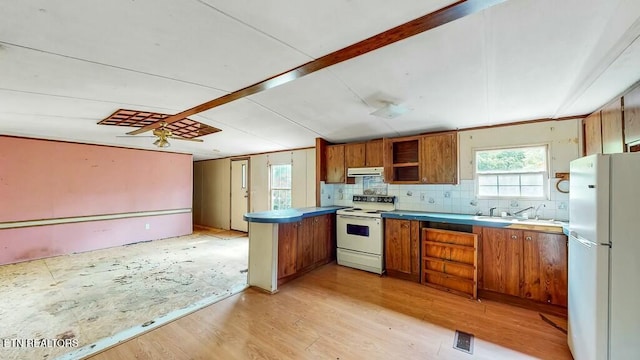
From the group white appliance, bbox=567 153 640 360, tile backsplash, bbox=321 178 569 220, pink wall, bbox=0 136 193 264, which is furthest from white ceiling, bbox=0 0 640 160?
pink wall, bbox=0 136 193 264

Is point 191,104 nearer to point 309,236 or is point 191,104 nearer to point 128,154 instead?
point 309,236

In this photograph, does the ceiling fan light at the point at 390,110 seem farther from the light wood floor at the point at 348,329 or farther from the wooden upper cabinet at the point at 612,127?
the light wood floor at the point at 348,329

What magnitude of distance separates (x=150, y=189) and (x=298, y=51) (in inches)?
229

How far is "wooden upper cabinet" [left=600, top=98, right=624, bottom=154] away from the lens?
2.13 metres

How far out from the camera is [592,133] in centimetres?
273

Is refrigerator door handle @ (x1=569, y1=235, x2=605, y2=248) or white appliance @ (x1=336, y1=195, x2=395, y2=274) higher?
refrigerator door handle @ (x1=569, y1=235, x2=605, y2=248)

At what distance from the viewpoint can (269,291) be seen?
3197 mm

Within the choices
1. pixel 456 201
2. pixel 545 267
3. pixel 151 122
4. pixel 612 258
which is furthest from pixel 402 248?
pixel 151 122

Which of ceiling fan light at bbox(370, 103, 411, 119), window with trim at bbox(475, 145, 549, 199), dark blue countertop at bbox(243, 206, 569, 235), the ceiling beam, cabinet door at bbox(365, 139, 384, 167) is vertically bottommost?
dark blue countertop at bbox(243, 206, 569, 235)

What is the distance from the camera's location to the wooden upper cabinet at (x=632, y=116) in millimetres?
1859

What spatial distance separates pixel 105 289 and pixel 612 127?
230 inches

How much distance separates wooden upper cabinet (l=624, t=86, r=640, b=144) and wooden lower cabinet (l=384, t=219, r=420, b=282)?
2.08 m

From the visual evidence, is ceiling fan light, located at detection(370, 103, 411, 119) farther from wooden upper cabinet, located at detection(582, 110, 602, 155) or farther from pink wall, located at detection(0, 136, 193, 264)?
pink wall, located at detection(0, 136, 193, 264)

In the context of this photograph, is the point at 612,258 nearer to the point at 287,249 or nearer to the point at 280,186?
the point at 287,249
